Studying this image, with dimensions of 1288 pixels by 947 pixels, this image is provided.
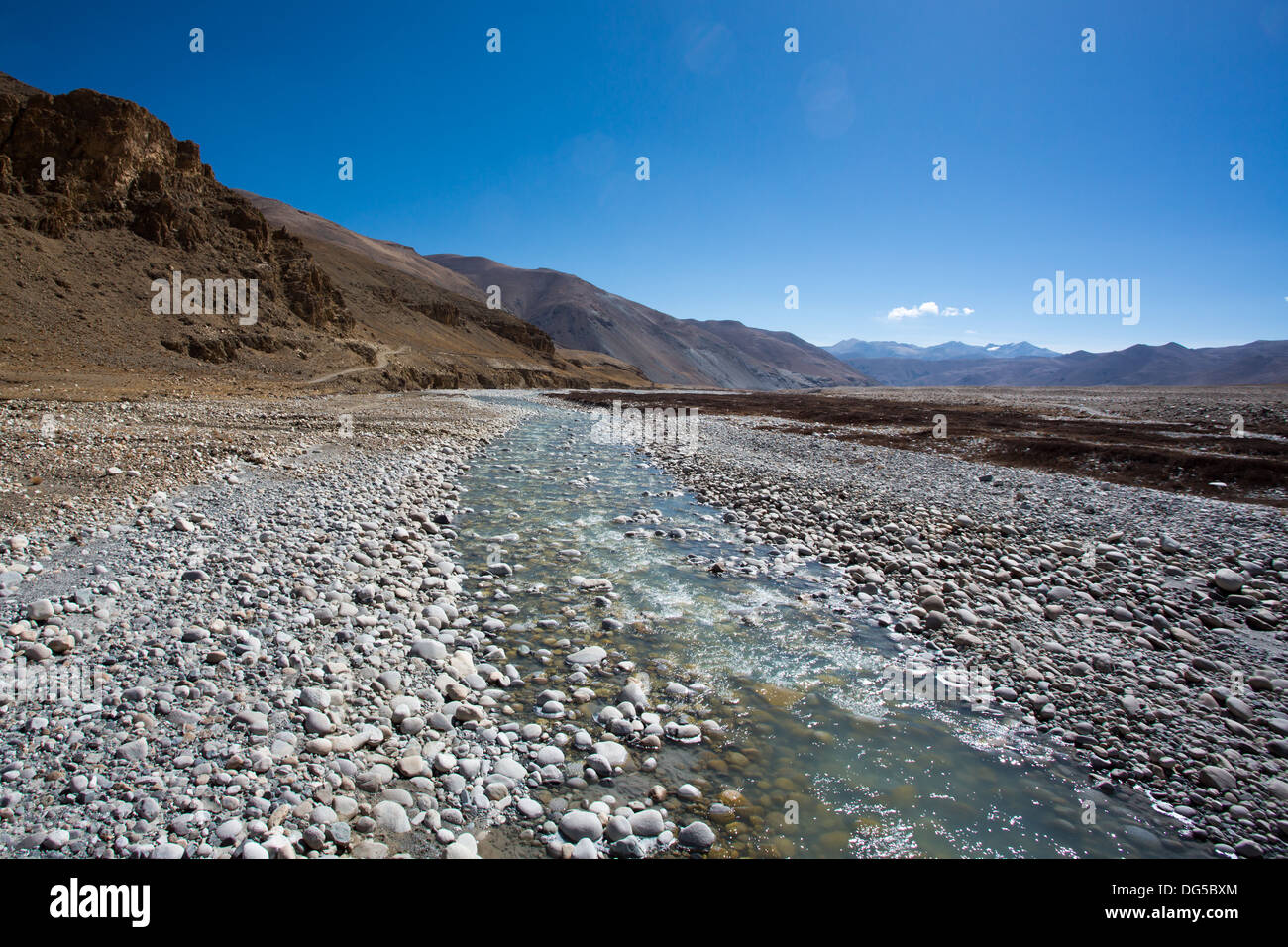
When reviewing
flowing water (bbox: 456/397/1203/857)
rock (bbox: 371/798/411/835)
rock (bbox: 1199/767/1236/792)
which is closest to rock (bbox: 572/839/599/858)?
flowing water (bbox: 456/397/1203/857)

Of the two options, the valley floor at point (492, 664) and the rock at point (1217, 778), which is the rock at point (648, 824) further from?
the rock at point (1217, 778)

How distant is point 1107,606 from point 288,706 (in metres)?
10.1

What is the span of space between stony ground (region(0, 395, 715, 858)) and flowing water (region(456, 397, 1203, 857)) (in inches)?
15.4

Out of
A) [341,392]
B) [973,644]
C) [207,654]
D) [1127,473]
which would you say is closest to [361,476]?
[207,654]

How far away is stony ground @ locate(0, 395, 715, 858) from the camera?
361 centimetres

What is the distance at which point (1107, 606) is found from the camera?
26.5 ft

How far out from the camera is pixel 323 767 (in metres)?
4.18

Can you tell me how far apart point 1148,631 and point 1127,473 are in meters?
15.5

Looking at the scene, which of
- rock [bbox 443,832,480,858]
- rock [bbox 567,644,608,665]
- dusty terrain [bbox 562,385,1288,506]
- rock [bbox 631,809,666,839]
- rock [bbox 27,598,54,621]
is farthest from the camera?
dusty terrain [bbox 562,385,1288,506]

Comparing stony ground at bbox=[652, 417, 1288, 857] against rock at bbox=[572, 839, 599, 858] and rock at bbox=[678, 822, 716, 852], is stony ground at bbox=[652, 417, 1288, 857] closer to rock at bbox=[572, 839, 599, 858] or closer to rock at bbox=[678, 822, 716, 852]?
rock at bbox=[678, 822, 716, 852]

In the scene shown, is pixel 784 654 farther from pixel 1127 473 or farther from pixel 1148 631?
pixel 1127 473

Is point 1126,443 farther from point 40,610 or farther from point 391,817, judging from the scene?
point 40,610

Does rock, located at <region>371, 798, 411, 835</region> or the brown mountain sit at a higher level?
the brown mountain

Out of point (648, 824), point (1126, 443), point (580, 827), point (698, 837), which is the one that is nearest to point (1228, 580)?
point (698, 837)
